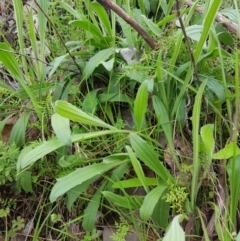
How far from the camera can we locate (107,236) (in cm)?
101

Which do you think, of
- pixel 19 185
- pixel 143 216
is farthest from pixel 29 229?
pixel 143 216

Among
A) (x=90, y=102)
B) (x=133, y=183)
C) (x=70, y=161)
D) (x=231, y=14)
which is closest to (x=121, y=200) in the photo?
(x=133, y=183)

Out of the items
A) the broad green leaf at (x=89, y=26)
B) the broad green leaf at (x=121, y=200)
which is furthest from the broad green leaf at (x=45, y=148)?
the broad green leaf at (x=89, y=26)

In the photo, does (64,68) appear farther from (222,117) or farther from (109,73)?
(222,117)

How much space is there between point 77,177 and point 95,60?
1.11 ft

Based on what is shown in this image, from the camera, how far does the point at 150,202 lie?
0.87m

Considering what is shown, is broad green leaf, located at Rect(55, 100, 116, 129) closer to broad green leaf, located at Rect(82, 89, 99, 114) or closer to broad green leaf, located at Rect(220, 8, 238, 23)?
broad green leaf, located at Rect(82, 89, 99, 114)

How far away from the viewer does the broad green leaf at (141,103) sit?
3.23 ft

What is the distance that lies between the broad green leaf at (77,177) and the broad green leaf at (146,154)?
84 millimetres

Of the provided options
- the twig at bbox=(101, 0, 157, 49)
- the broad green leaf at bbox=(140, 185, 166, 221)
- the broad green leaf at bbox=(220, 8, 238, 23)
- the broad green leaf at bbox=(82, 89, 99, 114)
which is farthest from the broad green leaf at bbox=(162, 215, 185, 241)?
the broad green leaf at bbox=(220, 8, 238, 23)

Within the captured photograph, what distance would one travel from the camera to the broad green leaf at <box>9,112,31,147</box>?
3.66ft

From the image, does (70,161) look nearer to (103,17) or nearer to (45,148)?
(45,148)

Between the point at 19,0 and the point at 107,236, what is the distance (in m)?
0.70

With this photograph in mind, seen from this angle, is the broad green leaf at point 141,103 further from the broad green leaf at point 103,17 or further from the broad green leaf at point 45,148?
the broad green leaf at point 103,17
